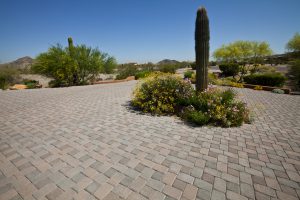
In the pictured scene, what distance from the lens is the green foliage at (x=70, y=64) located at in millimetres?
14227

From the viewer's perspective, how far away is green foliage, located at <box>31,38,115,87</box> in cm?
1423

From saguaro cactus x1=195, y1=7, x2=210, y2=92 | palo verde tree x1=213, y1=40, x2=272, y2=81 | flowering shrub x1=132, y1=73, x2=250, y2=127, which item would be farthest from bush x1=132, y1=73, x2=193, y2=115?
palo verde tree x1=213, y1=40, x2=272, y2=81

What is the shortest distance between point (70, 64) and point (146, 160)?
1431cm

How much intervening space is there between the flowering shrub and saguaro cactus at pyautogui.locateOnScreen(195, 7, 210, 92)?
1.90 feet

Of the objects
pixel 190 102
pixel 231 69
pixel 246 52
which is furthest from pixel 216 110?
pixel 246 52

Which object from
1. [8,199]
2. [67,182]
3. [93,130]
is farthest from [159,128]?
[8,199]

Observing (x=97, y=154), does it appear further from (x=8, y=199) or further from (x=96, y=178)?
(x=8, y=199)

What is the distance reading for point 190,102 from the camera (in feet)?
18.8

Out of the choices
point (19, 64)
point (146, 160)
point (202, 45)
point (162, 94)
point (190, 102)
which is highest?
point (19, 64)

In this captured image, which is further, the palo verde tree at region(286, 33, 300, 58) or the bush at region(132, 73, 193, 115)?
the palo verde tree at region(286, 33, 300, 58)

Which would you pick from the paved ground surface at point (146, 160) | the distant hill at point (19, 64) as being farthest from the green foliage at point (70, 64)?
the paved ground surface at point (146, 160)

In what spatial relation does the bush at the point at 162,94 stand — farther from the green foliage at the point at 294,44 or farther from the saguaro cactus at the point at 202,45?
the green foliage at the point at 294,44

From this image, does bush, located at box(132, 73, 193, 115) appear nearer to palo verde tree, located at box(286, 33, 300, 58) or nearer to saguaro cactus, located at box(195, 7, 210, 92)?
saguaro cactus, located at box(195, 7, 210, 92)

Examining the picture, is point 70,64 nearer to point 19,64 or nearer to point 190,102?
point 190,102
